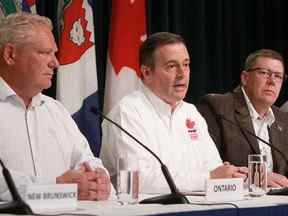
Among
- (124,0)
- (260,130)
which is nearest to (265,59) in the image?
(260,130)

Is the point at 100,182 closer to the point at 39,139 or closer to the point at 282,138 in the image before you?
the point at 39,139

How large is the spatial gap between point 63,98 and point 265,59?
1.33 metres

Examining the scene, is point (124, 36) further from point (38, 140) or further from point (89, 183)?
point (89, 183)

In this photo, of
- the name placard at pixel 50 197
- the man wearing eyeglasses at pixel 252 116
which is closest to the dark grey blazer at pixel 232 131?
the man wearing eyeglasses at pixel 252 116

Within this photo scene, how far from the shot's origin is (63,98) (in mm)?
4684

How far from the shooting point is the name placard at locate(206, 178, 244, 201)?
266 centimetres

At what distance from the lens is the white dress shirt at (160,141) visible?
351cm

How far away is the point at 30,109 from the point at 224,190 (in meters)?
1.07

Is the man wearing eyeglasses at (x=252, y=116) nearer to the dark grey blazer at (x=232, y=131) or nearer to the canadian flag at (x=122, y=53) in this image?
the dark grey blazer at (x=232, y=131)

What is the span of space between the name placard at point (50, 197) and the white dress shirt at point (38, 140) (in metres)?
0.67

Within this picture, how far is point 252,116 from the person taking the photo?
453cm

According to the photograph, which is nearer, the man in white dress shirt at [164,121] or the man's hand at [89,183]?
the man's hand at [89,183]

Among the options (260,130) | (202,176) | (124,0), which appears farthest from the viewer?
(124,0)

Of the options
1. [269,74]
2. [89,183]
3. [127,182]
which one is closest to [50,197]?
[127,182]
